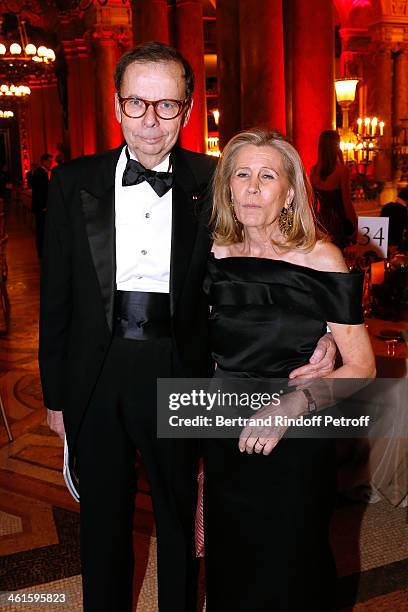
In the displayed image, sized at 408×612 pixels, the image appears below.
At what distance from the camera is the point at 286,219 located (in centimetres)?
209

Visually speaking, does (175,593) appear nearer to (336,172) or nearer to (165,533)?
(165,533)

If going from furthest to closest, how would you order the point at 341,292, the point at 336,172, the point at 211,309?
the point at 336,172
the point at 211,309
the point at 341,292

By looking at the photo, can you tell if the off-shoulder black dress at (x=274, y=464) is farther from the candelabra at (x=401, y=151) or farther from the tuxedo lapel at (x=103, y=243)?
the candelabra at (x=401, y=151)

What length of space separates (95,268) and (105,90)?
1235cm

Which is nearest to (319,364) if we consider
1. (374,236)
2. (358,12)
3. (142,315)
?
(142,315)

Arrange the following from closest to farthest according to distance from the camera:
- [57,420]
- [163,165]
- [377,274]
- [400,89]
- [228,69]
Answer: [163,165] → [57,420] → [377,274] → [228,69] → [400,89]

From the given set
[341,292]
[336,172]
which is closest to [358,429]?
[341,292]

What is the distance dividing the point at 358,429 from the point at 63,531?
5.00 ft

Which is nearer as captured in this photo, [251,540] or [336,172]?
[251,540]

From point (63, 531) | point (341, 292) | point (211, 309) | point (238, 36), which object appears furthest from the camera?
point (238, 36)

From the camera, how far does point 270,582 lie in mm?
2064

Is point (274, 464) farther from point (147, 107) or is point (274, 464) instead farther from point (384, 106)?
point (384, 106)

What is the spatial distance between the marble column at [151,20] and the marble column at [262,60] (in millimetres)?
2285

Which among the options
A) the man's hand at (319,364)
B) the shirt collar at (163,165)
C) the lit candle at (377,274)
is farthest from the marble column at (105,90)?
the man's hand at (319,364)
